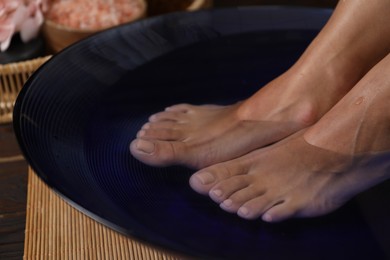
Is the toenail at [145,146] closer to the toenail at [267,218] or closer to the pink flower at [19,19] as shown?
the toenail at [267,218]

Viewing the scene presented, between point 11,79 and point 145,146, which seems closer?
point 145,146

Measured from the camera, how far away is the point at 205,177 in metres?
0.79

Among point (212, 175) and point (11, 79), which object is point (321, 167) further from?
point (11, 79)

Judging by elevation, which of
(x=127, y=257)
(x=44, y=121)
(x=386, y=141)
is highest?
(x=386, y=141)

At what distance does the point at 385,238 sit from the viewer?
2.31ft

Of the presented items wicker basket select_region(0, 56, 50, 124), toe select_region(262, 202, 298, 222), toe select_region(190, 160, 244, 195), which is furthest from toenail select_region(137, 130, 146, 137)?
wicker basket select_region(0, 56, 50, 124)

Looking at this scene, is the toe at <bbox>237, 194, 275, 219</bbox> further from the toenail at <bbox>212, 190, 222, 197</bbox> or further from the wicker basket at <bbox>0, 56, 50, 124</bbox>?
the wicker basket at <bbox>0, 56, 50, 124</bbox>

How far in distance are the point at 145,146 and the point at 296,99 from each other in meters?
0.23

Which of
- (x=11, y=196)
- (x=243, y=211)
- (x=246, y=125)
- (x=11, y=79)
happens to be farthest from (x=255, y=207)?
(x=11, y=79)

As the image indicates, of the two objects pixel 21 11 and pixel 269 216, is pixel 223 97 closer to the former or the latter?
pixel 269 216

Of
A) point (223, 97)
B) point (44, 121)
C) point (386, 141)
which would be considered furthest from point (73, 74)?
point (386, 141)

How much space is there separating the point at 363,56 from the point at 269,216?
29 cm

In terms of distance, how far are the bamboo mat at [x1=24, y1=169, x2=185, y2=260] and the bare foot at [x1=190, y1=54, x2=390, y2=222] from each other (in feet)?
0.41

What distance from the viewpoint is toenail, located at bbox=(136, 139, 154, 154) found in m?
0.84
